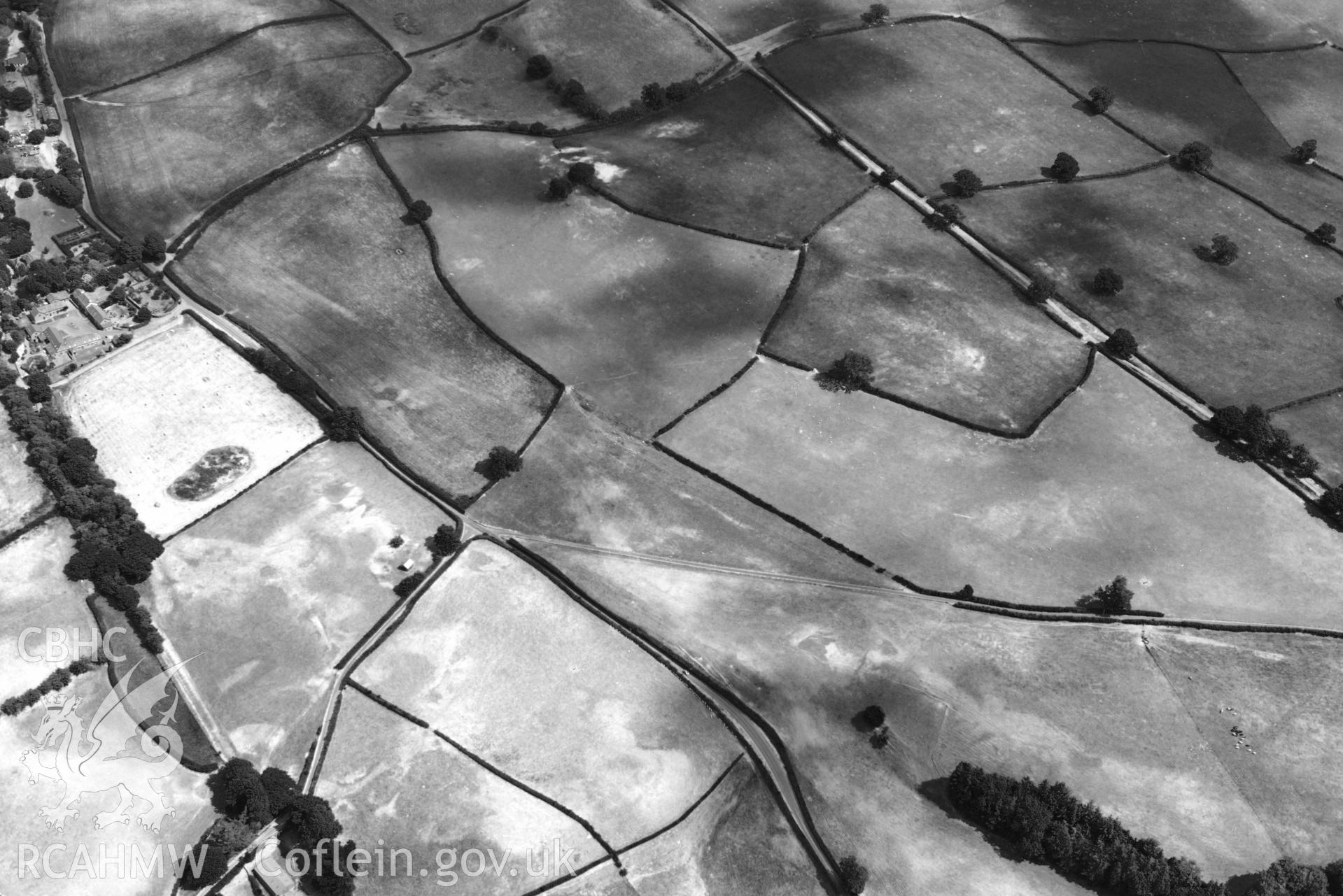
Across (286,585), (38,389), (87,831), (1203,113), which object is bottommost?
(87,831)

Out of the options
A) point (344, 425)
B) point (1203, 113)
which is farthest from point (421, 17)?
point (1203, 113)

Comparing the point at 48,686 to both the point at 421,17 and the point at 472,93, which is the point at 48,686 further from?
the point at 421,17

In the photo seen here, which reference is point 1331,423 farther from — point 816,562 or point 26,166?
point 26,166

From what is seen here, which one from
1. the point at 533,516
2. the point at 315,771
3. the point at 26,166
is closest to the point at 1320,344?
the point at 533,516

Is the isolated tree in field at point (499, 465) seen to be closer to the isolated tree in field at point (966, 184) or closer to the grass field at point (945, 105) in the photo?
the grass field at point (945, 105)

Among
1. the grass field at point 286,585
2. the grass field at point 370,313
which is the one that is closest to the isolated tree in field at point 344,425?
the grass field at point 286,585

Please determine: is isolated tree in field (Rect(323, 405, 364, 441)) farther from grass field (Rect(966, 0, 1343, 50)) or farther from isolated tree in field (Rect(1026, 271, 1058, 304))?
grass field (Rect(966, 0, 1343, 50))

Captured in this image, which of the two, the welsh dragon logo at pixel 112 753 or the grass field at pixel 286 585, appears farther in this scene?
the grass field at pixel 286 585
